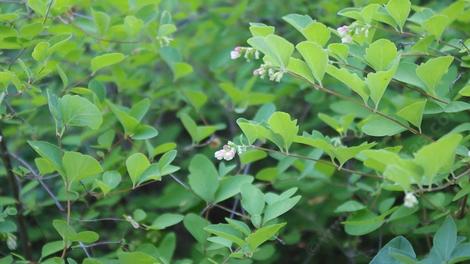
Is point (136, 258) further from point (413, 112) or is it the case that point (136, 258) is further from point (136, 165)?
point (413, 112)

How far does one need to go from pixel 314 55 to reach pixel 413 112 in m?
0.22

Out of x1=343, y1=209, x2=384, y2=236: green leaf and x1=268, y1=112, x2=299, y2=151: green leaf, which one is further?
x1=343, y1=209, x2=384, y2=236: green leaf

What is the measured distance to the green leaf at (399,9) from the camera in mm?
1270

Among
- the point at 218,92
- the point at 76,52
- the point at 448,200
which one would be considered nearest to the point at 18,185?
the point at 76,52

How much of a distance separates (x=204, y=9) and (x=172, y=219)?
1.22m

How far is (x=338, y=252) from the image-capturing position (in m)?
2.29

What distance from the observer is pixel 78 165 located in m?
1.25

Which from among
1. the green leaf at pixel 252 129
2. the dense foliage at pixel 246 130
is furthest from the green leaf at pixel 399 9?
the green leaf at pixel 252 129

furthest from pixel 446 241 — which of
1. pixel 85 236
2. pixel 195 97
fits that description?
pixel 195 97

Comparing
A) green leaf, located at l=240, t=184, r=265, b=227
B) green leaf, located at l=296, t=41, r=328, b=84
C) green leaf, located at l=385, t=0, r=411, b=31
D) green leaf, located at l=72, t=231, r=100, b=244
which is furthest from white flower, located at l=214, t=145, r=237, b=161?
green leaf, located at l=385, t=0, r=411, b=31

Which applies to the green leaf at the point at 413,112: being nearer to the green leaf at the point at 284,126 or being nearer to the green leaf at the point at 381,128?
the green leaf at the point at 381,128

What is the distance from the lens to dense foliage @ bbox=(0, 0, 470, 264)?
1228mm

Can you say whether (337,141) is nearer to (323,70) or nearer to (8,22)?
(323,70)

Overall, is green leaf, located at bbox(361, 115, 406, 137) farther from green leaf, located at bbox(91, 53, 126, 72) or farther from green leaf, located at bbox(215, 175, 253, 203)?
green leaf, located at bbox(91, 53, 126, 72)
